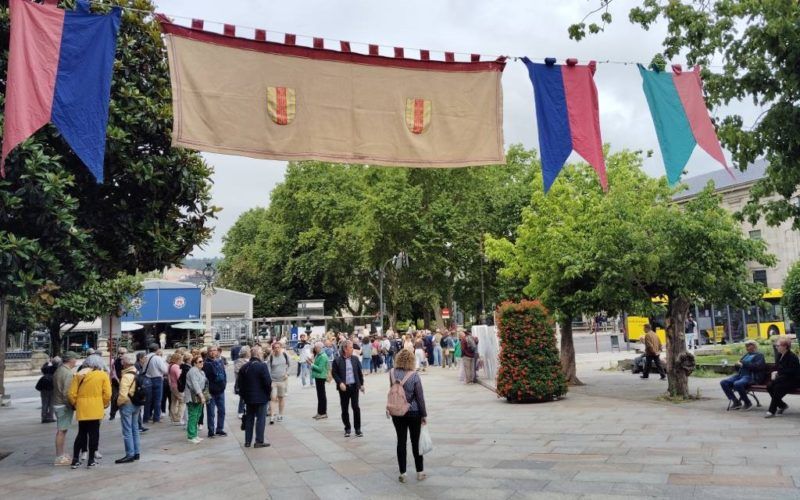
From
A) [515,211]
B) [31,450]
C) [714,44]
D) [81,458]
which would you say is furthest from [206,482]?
[515,211]

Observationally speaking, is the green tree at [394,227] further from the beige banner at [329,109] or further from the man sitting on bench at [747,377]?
the beige banner at [329,109]

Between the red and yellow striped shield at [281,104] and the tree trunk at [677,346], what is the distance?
10.5m

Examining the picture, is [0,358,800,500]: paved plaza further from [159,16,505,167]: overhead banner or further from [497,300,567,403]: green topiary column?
[159,16,505,167]: overhead banner

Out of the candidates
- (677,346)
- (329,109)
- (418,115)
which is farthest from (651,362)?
(329,109)

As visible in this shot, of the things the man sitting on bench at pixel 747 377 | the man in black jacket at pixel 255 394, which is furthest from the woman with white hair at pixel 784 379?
the man in black jacket at pixel 255 394

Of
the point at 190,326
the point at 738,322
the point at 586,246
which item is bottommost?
the point at 738,322

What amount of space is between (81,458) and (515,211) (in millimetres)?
31750

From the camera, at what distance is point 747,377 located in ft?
42.4

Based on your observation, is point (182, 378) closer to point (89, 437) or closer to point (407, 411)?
point (89, 437)

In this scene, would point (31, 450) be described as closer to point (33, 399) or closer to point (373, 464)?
point (373, 464)

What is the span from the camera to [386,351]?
2966 cm

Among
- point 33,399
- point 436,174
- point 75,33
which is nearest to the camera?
point 75,33

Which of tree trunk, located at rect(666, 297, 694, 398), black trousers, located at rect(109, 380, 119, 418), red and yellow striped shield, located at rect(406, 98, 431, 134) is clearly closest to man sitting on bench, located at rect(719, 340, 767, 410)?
tree trunk, located at rect(666, 297, 694, 398)

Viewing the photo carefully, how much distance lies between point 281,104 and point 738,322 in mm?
34335
